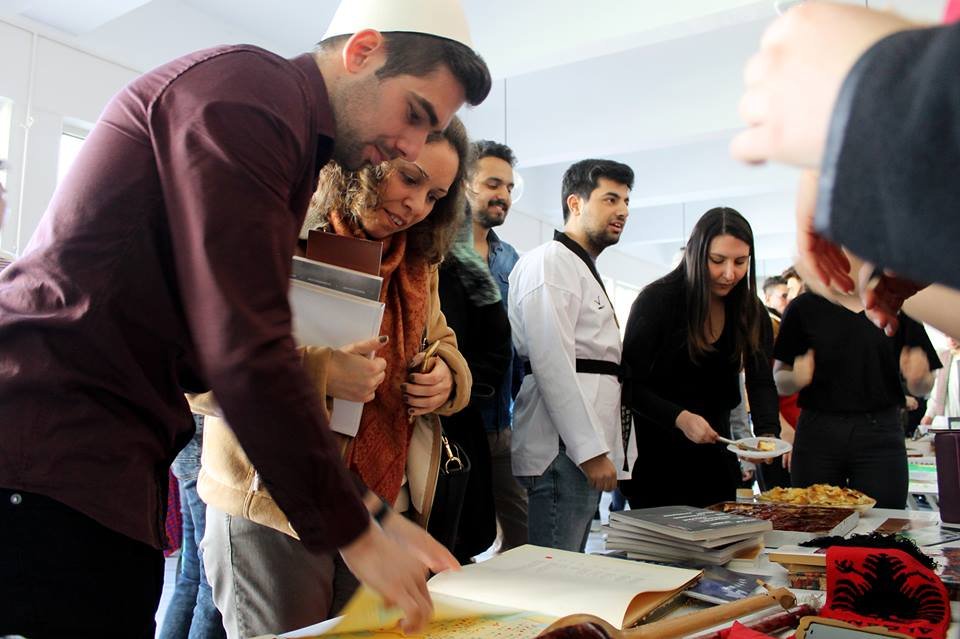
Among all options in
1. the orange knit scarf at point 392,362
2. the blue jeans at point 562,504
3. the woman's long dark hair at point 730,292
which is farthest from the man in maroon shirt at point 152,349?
the woman's long dark hair at point 730,292

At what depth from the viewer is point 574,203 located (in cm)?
270

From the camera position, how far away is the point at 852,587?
0.92 metres

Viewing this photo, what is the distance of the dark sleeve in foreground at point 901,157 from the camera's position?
0.34 m

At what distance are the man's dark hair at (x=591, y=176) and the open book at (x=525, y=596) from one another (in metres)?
1.68

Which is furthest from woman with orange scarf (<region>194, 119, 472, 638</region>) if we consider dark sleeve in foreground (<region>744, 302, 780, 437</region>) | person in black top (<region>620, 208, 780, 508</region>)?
dark sleeve in foreground (<region>744, 302, 780, 437</region>)

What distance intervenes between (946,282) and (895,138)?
0.07 metres

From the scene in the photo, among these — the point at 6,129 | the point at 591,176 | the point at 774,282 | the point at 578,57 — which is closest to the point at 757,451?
the point at 591,176

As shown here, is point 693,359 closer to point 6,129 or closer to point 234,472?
point 234,472

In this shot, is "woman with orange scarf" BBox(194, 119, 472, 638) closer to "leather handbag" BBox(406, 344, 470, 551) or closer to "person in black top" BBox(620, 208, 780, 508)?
"leather handbag" BBox(406, 344, 470, 551)

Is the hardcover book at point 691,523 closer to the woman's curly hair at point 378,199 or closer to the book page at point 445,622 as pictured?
the book page at point 445,622

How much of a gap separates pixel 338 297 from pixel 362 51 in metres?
0.39

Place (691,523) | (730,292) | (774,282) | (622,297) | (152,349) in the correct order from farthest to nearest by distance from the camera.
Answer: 1. (622,297)
2. (774,282)
3. (730,292)
4. (691,523)
5. (152,349)

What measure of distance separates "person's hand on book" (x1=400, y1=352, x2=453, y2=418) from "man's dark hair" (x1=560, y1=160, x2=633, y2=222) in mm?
1372

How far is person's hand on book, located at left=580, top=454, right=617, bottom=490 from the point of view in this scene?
82.0 inches
